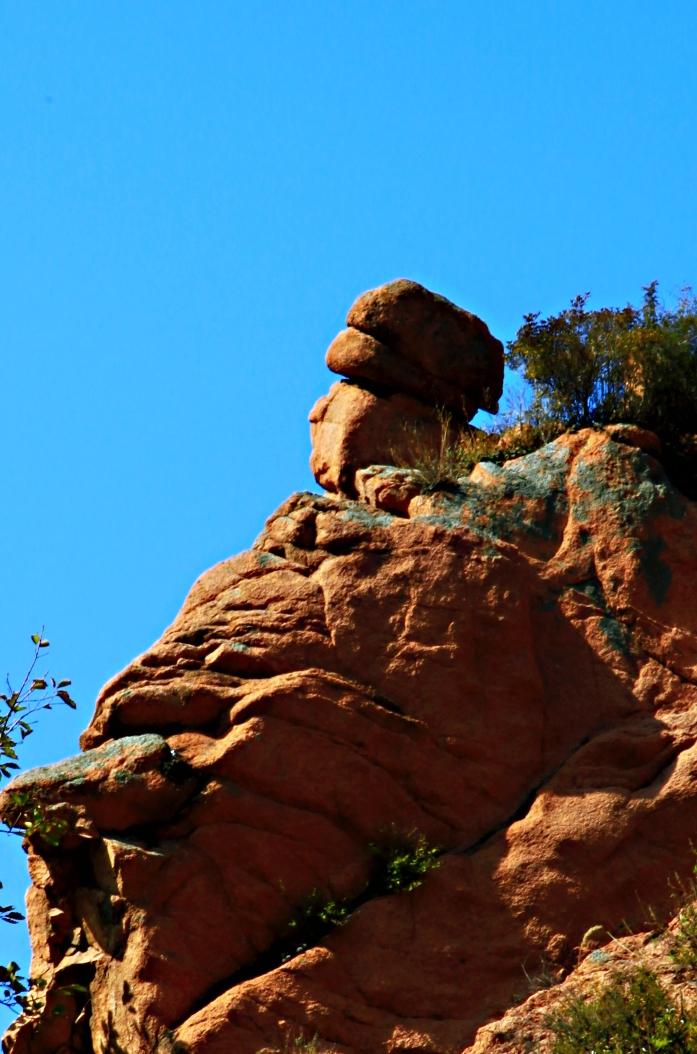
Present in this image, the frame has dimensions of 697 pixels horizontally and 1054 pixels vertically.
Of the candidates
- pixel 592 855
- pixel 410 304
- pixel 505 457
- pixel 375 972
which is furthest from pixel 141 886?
pixel 410 304

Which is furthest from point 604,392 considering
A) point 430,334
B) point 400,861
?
point 400,861

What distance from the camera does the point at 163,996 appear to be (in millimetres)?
11219

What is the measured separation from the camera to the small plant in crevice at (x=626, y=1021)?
10430 millimetres

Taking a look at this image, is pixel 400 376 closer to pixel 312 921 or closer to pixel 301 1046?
pixel 312 921

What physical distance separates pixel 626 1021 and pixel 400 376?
23.0ft

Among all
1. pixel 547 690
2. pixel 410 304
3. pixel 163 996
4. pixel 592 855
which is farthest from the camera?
pixel 410 304

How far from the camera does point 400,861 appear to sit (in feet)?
39.0

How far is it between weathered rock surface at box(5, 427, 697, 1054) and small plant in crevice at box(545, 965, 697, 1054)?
712 millimetres

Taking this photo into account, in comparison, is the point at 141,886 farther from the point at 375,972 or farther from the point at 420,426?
the point at 420,426

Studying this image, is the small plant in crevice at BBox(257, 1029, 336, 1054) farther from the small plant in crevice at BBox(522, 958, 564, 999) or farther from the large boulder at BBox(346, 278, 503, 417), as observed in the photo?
the large boulder at BBox(346, 278, 503, 417)

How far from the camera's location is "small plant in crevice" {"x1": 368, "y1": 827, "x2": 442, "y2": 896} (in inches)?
468

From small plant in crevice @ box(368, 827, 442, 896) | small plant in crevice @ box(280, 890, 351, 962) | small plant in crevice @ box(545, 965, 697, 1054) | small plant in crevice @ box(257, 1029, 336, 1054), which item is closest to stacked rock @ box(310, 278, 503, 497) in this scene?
small plant in crevice @ box(368, 827, 442, 896)

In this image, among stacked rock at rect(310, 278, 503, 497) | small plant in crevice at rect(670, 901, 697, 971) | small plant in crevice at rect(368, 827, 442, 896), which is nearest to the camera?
small plant in crevice at rect(670, 901, 697, 971)

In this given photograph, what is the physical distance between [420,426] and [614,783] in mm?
4438
